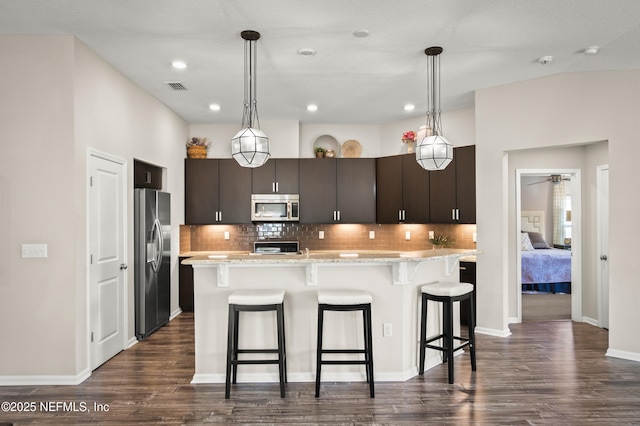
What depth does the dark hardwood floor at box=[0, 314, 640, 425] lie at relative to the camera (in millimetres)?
3168

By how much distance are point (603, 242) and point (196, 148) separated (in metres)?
5.81

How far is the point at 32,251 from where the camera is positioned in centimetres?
386

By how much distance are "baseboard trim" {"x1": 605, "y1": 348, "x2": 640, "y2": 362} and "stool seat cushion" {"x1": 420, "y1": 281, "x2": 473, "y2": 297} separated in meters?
1.78

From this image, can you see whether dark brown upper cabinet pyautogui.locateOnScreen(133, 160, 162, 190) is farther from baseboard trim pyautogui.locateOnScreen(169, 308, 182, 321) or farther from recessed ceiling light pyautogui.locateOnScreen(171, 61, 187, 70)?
baseboard trim pyautogui.locateOnScreen(169, 308, 182, 321)

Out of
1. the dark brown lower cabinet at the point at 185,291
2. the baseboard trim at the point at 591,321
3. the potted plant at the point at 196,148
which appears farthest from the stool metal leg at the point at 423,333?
the potted plant at the point at 196,148

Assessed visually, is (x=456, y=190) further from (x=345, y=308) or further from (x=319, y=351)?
(x=319, y=351)

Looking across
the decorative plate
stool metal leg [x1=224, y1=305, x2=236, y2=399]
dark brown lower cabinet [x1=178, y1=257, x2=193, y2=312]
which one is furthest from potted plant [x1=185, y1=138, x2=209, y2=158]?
stool metal leg [x1=224, y1=305, x2=236, y2=399]

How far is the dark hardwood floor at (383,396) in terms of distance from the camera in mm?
3168

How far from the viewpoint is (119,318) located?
15.7ft

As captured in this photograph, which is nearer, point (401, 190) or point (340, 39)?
point (340, 39)

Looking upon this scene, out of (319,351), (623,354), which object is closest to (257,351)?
(319,351)

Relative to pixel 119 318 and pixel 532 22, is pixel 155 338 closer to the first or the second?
pixel 119 318

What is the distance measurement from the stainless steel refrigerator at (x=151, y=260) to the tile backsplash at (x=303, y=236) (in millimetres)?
1285

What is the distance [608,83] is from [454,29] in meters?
2.09
